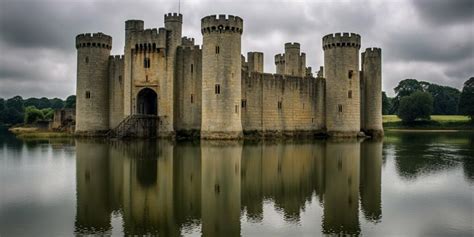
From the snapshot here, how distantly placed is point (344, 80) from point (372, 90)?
5.86 meters

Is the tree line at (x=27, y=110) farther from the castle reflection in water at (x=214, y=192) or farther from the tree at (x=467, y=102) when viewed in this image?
the tree at (x=467, y=102)

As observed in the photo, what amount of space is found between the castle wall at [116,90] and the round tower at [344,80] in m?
21.0

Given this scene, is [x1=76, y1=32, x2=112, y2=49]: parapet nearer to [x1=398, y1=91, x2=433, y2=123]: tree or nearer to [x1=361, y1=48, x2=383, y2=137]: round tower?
[x1=361, y1=48, x2=383, y2=137]: round tower

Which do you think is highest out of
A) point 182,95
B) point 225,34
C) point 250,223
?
point 225,34

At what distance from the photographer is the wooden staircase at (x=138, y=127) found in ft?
140

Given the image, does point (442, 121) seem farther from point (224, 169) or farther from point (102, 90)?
point (224, 169)

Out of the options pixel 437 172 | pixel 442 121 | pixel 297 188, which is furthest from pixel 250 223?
pixel 442 121

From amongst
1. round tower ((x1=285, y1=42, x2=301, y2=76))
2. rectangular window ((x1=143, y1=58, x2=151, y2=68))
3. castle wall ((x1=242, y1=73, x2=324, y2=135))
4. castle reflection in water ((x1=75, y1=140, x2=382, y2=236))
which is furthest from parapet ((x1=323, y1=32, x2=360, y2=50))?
castle reflection in water ((x1=75, y1=140, x2=382, y2=236))

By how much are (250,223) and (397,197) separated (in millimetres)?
5729

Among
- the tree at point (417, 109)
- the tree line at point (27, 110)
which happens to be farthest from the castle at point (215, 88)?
the tree at point (417, 109)

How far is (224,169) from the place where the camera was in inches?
782

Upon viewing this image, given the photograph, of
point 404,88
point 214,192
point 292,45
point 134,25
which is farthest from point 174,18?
point 404,88

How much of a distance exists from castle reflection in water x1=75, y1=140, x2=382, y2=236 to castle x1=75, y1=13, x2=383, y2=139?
55.3ft

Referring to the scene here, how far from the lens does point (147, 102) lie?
4712 centimetres
